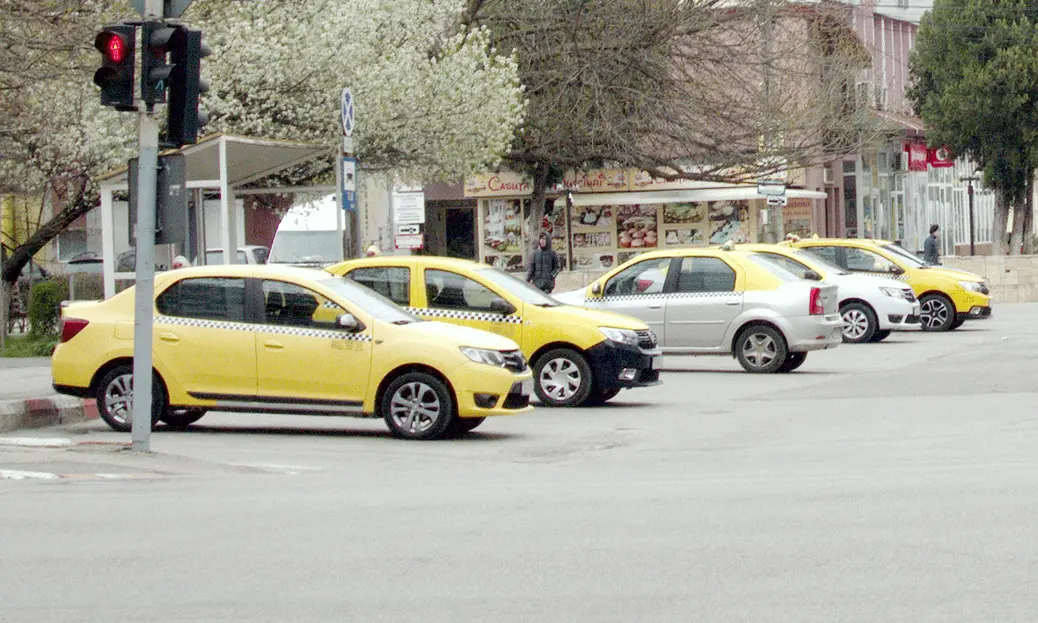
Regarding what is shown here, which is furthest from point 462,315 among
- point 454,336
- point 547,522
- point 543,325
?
point 547,522

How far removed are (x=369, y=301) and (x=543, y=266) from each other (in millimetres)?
17992

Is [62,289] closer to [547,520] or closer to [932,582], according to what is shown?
[547,520]

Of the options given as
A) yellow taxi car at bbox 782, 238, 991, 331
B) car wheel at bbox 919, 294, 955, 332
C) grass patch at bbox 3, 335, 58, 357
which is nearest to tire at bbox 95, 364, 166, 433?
grass patch at bbox 3, 335, 58, 357

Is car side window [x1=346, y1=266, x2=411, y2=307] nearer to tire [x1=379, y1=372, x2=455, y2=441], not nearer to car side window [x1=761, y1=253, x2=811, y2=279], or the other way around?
tire [x1=379, y1=372, x2=455, y2=441]

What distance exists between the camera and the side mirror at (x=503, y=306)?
17.5 metres

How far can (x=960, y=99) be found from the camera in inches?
2227

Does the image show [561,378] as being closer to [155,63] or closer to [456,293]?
[456,293]

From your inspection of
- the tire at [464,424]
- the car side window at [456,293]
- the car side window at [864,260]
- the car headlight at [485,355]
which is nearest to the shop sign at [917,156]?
the car side window at [864,260]

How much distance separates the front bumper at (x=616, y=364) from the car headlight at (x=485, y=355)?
288 centimetres

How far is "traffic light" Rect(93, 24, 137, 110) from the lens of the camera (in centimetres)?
1299

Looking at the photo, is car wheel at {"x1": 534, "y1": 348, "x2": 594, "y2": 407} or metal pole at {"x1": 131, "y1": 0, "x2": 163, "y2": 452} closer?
metal pole at {"x1": 131, "y1": 0, "x2": 163, "y2": 452}

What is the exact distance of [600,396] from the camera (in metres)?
17.8

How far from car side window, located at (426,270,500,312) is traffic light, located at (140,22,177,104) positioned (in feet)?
16.3

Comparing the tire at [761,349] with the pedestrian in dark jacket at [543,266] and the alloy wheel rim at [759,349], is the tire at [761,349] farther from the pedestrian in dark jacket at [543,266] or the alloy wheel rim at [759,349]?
the pedestrian in dark jacket at [543,266]
